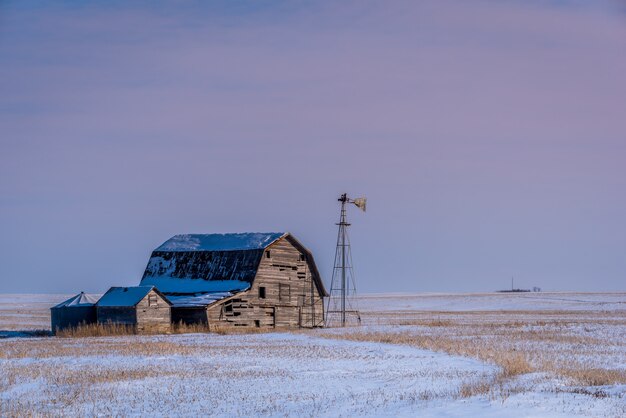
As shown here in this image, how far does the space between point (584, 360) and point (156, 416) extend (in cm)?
1388

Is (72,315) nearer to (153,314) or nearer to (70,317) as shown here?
(70,317)

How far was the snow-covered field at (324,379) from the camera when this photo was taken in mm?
16609

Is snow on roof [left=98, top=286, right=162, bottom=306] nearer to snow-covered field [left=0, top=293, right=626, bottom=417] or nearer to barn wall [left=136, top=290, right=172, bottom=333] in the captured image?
barn wall [left=136, top=290, right=172, bottom=333]

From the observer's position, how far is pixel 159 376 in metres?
22.0

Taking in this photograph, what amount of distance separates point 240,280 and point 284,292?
2974 mm

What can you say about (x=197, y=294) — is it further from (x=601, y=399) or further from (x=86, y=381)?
(x=601, y=399)

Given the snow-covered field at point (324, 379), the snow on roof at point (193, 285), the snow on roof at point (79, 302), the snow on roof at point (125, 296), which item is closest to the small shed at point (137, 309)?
the snow on roof at point (125, 296)

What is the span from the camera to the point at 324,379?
21.1 meters

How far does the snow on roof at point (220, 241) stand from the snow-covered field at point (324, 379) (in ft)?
59.1

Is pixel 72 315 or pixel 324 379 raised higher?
pixel 72 315

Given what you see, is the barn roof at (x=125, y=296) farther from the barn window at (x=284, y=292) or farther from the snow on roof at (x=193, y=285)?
the barn window at (x=284, y=292)

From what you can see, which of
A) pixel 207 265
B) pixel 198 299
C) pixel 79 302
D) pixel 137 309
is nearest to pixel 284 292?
pixel 207 265

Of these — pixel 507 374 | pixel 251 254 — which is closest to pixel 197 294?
pixel 251 254

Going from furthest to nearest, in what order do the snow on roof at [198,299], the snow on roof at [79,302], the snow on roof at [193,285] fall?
the snow on roof at [193,285]
the snow on roof at [198,299]
the snow on roof at [79,302]
